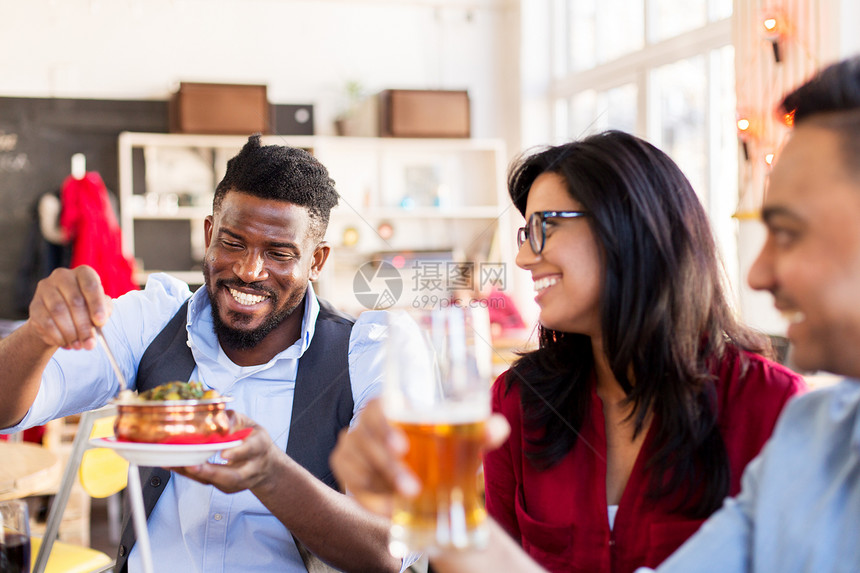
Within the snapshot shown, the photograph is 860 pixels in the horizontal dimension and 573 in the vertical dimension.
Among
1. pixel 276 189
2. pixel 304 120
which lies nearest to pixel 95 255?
pixel 304 120

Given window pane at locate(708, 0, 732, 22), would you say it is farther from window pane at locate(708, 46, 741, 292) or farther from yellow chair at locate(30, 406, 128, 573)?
yellow chair at locate(30, 406, 128, 573)

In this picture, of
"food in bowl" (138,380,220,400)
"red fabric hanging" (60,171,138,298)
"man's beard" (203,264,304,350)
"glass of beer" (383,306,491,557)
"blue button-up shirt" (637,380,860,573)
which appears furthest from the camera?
"red fabric hanging" (60,171,138,298)

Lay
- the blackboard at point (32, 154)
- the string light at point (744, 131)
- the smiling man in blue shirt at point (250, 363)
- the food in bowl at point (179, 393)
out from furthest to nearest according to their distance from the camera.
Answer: the blackboard at point (32, 154) < the string light at point (744, 131) < the smiling man in blue shirt at point (250, 363) < the food in bowl at point (179, 393)

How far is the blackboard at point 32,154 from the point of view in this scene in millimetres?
4730

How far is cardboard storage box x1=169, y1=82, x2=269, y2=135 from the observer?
15.3 ft

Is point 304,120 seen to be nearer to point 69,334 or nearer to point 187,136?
point 187,136

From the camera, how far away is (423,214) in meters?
5.16

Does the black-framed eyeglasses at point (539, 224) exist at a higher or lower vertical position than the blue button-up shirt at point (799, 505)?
higher

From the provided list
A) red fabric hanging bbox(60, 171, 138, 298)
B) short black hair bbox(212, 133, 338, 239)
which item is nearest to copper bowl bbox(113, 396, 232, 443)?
short black hair bbox(212, 133, 338, 239)

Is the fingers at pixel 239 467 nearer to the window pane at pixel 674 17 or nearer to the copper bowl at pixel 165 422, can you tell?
the copper bowl at pixel 165 422

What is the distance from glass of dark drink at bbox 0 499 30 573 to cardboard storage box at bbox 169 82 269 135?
3542mm

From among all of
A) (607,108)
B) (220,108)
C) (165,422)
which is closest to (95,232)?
(220,108)

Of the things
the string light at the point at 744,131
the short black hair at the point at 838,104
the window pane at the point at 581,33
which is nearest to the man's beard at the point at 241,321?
the short black hair at the point at 838,104

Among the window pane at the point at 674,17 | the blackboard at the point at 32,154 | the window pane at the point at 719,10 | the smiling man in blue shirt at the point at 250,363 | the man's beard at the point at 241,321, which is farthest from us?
the blackboard at the point at 32,154
